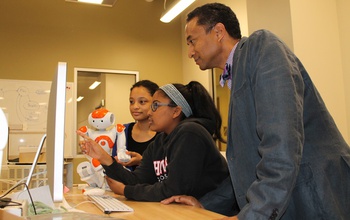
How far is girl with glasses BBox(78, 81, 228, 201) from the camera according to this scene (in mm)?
1418

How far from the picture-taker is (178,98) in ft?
5.68

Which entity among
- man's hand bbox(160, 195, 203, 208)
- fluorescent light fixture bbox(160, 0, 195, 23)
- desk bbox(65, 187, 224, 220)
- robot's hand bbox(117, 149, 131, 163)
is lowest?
desk bbox(65, 187, 224, 220)

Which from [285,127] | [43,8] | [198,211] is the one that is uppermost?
[43,8]

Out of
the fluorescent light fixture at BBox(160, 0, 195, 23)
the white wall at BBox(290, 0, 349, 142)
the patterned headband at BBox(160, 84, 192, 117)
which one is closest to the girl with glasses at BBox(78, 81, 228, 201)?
the patterned headband at BBox(160, 84, 192, 117)

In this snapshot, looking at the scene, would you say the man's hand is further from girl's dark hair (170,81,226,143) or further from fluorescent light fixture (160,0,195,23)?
fluorescent light fixture (160,0,195,23)

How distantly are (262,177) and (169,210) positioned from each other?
1.93 feet

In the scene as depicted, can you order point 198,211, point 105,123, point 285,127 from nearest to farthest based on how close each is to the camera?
point 285,127
point 198,211
point 105,123

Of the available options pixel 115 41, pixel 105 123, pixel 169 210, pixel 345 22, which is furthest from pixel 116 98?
pixel 169 210

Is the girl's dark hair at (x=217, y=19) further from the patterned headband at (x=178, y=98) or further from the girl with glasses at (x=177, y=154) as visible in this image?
the patterned headband at (x=178, y=98)

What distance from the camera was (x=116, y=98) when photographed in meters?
4.58

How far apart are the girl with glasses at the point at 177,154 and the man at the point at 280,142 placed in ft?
1.34

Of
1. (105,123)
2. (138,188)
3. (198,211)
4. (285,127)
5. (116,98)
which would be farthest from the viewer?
(116,98)

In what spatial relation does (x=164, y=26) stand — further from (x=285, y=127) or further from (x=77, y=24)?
(x=285, y=127)

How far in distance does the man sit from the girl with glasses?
41 centimetres
